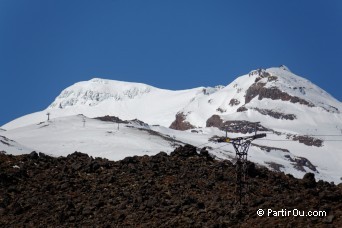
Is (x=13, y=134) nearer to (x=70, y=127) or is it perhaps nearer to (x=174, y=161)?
(x=70, y=127)

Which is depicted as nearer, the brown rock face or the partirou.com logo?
the partirou.com logo

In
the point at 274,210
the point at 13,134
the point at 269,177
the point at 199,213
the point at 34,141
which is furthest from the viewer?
the point at 13,134

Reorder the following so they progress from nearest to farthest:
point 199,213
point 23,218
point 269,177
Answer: point 199,213 < point 23,218 < point 269,177

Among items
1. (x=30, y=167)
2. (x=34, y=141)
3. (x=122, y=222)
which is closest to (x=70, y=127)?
(x=34, y=141)

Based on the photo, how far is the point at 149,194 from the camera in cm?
3266

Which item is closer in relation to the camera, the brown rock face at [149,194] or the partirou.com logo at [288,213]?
the partirou.com logo at [288,213]

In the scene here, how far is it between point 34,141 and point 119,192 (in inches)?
4439

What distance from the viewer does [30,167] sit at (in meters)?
38.9

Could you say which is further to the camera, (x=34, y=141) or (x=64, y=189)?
(x=34, y=141)

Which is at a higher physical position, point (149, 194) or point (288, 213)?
point (149, 194)

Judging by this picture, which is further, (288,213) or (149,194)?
(149,194)

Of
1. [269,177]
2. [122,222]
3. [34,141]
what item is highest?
[34,141]

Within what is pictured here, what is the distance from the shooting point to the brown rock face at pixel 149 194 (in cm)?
2716

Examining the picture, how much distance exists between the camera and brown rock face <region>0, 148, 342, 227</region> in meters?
27.2
